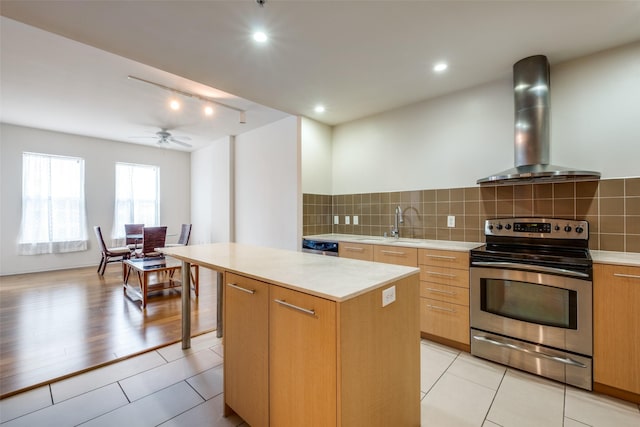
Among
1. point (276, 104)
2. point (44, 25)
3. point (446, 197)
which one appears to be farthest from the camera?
point (276, 104)

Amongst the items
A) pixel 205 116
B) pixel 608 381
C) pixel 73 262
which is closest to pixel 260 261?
pixel 608 381

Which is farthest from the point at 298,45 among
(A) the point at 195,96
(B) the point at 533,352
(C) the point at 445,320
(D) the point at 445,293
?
(B) the point at 533,352

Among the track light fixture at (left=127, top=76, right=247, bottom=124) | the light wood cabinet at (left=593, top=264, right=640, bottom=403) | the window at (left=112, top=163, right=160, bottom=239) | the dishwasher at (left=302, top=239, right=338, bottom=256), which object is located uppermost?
the track light fixture at (left=127, top=76, right=247, bottom=124)

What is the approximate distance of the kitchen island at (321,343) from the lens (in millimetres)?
1062

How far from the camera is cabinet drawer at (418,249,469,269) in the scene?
7.73ft

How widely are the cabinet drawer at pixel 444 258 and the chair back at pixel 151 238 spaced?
4005 mm

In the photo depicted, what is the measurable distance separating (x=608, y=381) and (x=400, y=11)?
274 cm

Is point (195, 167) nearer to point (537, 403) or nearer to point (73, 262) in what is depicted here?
point (73, 262)

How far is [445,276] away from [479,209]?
85cm

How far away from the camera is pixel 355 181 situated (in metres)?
3.89

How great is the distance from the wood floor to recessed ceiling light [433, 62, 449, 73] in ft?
10.9

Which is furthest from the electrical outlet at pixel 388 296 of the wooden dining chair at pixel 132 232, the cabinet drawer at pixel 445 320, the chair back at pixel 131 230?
the chair back at pixel 131 230

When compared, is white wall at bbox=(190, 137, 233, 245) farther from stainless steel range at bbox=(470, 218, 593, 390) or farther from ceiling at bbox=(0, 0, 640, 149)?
stainless steel range at bbox=(470, 218, 593, 390)

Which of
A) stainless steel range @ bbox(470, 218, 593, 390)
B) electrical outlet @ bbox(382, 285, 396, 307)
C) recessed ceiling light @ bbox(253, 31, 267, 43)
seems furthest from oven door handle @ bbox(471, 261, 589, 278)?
recessed ceiling light @ bbox(253, 31, 267, 43)
